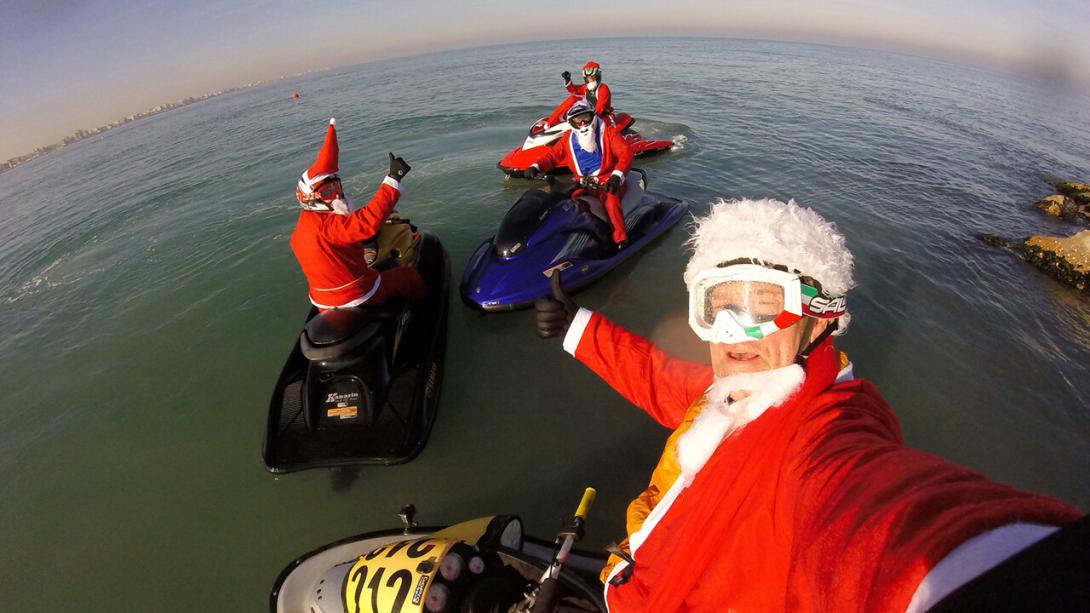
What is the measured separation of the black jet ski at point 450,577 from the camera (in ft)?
6.86

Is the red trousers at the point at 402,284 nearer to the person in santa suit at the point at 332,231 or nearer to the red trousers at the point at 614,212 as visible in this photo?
the person in santa suit at the point at 332,231

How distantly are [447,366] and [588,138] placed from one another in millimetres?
4329

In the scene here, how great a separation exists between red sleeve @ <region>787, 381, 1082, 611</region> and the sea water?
2575 millimetres

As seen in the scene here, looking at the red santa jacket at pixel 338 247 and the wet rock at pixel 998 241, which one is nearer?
the red santa jacket at pixel 338 247

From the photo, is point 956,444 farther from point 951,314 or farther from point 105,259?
point 105,259

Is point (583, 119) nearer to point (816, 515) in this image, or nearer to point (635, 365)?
point (635, 365)

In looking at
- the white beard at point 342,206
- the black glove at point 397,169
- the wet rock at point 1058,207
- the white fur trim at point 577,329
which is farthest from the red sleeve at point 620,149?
the wet rock at point 1058,207

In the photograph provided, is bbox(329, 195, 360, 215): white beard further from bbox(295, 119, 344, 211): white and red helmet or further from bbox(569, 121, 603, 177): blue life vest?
bbox(569, 121, 603, 177): blue life vest

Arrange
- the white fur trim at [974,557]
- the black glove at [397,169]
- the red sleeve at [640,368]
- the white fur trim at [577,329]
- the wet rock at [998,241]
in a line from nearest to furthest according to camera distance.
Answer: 1. the white fur trim at [974,557]
2. the red sleeve at [640,368]
3. the white fur trim at [577,329]
4. the black glove at [397,169]
5. the wet rock at [998,241]

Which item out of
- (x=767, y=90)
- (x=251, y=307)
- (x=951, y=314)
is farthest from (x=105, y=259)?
(x=767, y=90)

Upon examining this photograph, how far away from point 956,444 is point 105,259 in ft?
49.9

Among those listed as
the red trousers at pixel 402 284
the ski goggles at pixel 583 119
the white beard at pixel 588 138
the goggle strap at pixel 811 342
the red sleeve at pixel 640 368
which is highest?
the ski goggles at pixel 583 119

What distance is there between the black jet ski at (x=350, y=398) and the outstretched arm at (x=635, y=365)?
83.7 inches

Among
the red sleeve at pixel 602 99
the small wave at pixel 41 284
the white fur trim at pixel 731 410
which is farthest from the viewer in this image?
the red sleeve at pixel 602 99
